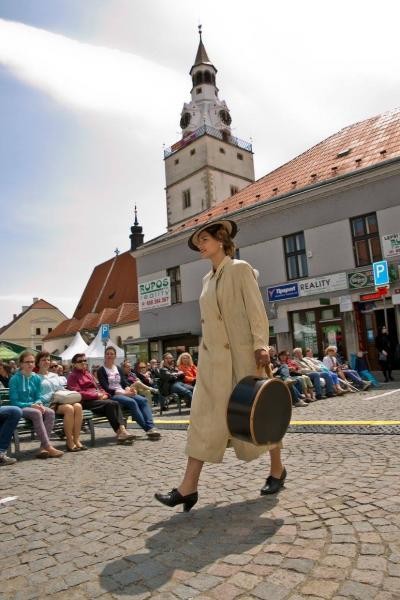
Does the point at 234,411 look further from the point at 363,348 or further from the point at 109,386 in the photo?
the point at 363,348

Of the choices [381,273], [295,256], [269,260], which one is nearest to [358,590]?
[381,273]

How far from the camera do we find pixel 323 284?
65.4 ft

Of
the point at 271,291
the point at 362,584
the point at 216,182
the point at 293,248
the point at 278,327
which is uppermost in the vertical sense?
the point at 216,182

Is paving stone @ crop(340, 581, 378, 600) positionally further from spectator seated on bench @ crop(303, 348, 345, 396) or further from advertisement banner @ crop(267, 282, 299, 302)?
advertisement banner @ crop(267, 282, 299, 302)

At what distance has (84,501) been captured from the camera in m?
4.15

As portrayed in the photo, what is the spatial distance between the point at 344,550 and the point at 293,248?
19238 mm

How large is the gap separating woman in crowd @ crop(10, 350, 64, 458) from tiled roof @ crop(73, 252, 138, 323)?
3950 centimetres

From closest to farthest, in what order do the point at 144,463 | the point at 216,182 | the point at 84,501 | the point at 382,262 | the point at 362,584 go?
the point at 362,584 → the point at 84,501 → the point at 144,463 → the point at 382,262 → the point at 216,182

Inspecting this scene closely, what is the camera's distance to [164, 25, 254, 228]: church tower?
156ft

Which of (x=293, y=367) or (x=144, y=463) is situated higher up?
(x=293, y=367)

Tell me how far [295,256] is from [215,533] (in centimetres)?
1885

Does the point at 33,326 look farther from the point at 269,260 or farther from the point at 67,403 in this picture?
the point at 67,403

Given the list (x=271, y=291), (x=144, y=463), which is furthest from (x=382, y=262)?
(x=144, y=463)

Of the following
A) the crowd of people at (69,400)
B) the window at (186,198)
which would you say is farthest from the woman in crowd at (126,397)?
the window at (186,198)
